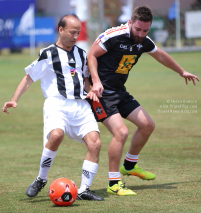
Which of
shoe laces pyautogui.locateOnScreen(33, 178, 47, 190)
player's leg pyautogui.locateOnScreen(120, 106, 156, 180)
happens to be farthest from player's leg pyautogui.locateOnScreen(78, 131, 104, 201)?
player's leg pyautogui.locateOnScreen(120, 106, 156, 180)

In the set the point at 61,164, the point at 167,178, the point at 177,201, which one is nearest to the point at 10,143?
the point at 61,164

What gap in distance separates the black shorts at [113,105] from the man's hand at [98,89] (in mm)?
255

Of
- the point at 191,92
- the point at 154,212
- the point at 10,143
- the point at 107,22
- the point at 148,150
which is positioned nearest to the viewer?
the point at 154,212

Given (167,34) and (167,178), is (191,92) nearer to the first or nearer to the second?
(167,178)

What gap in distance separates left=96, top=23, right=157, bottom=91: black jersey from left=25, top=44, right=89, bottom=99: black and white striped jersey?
1.38ft

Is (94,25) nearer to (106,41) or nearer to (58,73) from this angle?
(106,41)

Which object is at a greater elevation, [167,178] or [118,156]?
[118,156]

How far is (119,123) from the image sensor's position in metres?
5.38

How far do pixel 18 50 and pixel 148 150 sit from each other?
2408 cm

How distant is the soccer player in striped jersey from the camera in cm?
503

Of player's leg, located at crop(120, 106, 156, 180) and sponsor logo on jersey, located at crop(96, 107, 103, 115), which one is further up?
sponsor logo on jersey, located at crop(96, 107, 103, 115)

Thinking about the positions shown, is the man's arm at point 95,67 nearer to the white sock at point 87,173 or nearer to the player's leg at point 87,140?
the player's leg at point 87,140

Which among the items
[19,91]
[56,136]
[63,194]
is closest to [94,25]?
[19,91]

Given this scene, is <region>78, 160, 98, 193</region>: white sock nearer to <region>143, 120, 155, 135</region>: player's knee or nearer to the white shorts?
the white shorts
